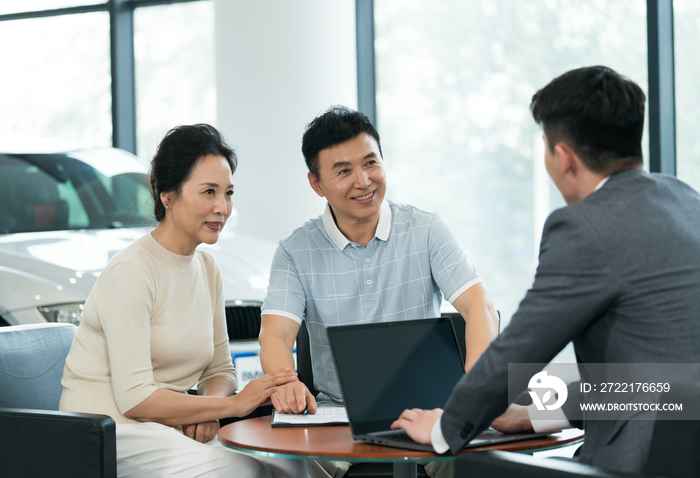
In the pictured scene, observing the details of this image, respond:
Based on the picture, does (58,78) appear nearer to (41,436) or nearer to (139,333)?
(139,333)

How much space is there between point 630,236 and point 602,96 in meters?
0.24

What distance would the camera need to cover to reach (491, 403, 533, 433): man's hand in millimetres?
1493

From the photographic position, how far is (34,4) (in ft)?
20.1

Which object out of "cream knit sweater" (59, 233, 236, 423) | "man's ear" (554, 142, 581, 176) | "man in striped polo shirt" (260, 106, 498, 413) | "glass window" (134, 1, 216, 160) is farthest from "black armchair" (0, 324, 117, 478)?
"glass window" (134, 1, 216, 160)

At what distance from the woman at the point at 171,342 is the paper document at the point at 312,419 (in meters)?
0.11

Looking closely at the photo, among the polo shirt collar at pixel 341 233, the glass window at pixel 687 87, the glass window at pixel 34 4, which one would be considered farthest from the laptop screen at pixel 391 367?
the glass window at pixel 34 4

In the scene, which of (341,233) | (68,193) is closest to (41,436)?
(341,233)

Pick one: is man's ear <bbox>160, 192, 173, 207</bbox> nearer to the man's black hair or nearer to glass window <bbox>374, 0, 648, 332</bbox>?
the man's black hair

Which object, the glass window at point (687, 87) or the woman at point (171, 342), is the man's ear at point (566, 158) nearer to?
the woman at point (171, 342)

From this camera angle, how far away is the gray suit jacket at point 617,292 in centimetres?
119

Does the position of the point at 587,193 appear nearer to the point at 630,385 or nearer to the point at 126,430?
the point at 630,385

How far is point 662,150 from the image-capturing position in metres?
4.27

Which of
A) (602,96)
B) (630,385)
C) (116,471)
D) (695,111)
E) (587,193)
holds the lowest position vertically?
(116,471)

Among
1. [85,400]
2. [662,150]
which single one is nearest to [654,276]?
[85,400]
